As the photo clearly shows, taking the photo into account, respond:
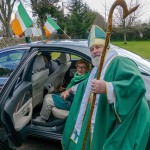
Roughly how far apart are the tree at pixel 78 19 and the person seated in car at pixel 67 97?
95.8ft

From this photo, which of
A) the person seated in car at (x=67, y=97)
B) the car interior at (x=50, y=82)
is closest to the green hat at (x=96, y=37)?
the person seated in car at (x=67, y=97)

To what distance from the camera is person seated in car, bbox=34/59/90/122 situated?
3.42 meters

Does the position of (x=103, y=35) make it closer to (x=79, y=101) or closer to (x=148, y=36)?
(x=79, y=101)

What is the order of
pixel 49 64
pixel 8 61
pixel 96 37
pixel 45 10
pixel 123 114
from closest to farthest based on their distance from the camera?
1. pixel 123 114
2. pixel 96 37
3. pixel 8 61
4. pixel 49 64
5. pixel 45 10

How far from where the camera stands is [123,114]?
199 centimetres

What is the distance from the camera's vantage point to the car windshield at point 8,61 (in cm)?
379

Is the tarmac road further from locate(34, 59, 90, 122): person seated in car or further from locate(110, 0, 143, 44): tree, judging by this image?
locate(110, 0, 143, 44): tree

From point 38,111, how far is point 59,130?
755 mm

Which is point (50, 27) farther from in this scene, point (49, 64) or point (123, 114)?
point (123, 114)

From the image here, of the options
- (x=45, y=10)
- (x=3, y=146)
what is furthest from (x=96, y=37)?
(x=45, y=10)

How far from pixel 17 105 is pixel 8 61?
1300 mm

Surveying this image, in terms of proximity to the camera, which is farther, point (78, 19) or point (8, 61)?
point (78, 19)

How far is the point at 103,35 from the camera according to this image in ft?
7.56

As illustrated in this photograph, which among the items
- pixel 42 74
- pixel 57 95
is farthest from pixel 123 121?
pixel 42 74
